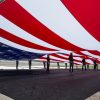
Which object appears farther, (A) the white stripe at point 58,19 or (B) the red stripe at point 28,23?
(B) the red stripe at point 28,23

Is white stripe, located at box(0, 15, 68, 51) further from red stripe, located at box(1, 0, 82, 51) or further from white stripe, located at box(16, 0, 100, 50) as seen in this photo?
white stripe, located at box(16, 0, 100, 50)

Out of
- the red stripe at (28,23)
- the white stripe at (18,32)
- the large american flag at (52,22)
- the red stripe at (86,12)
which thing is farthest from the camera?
the white stripe at (18,32)

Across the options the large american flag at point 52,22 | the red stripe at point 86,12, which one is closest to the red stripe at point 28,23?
the large american flag at point 52,22

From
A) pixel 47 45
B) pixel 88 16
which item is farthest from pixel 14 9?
pixel 47 45

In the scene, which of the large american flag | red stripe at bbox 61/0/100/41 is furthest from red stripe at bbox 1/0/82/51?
red stripe at bbox 61/0/100/41

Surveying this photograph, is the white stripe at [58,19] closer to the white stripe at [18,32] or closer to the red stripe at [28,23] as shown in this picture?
the red stripe at [28,23]

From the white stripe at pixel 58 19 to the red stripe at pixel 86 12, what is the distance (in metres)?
0.12

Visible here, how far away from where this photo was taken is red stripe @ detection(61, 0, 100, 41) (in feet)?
17.5

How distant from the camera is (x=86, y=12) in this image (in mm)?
5664

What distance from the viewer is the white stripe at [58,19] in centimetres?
567

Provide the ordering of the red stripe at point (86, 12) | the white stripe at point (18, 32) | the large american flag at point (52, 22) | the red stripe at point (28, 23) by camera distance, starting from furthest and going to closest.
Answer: the white stripe at point (18, 32), the red stripe at point (28, 23), the large american flag at point (52, 22), the red stripe at point (86, 12)

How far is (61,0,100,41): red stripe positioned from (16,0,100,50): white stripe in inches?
4.8

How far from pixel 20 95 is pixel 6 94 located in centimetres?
36

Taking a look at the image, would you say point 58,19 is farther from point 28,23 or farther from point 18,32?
point 18,32
